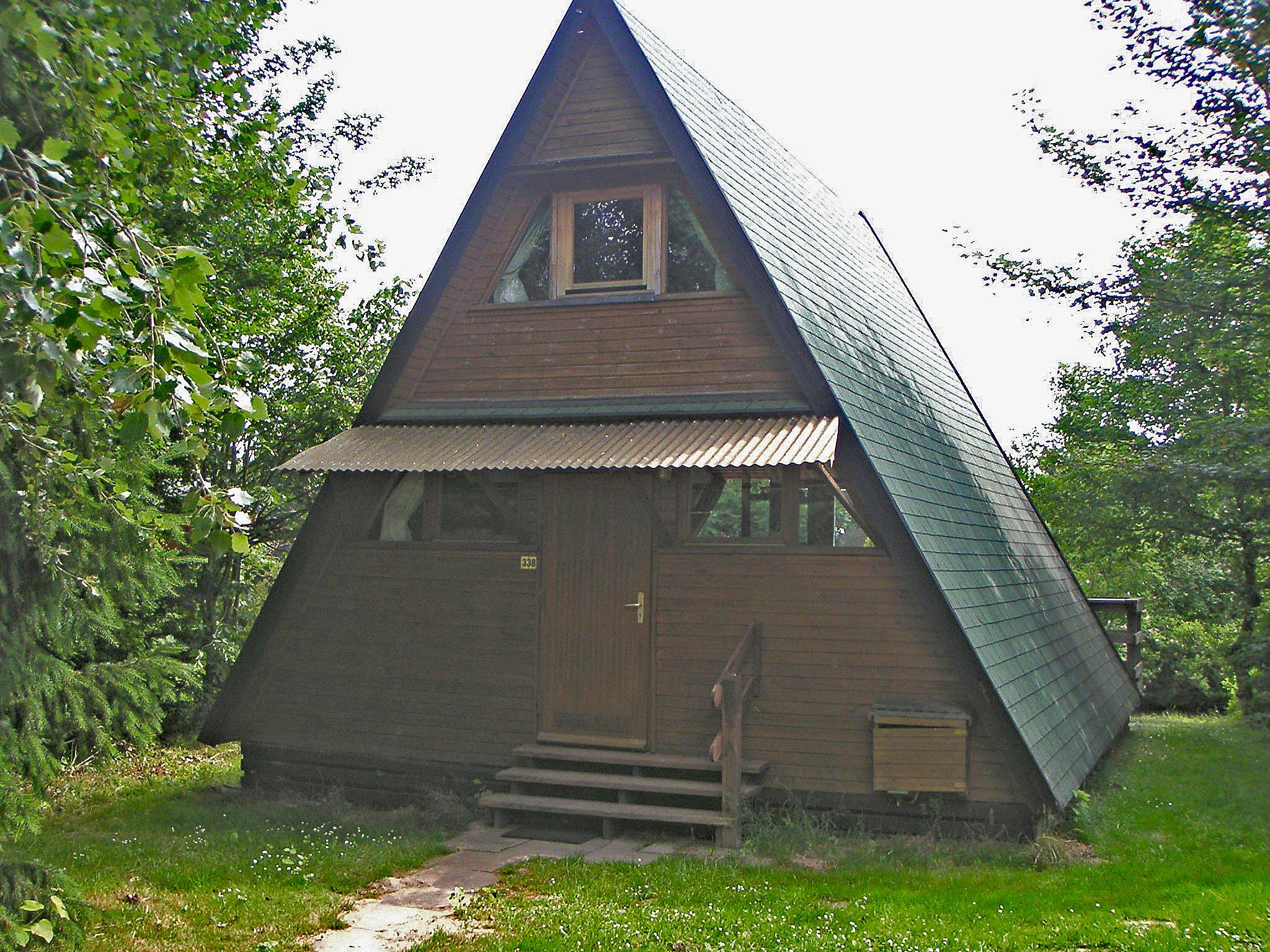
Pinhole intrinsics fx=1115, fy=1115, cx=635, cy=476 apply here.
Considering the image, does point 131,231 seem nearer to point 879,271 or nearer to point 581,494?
point 581,494

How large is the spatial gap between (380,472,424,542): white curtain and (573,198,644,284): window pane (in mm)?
2321

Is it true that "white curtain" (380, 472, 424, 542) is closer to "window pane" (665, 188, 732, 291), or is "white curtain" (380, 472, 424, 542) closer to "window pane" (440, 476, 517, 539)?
"window pane" (440, 476, 517, 539)

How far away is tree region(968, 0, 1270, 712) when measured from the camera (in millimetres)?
12133

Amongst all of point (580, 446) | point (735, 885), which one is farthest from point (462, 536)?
point (735, 885)

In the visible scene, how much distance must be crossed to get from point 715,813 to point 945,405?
642 centimetres

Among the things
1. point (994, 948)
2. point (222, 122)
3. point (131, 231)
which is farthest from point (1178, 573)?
point (131, 231)

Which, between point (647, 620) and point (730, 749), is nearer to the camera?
point (730, 749)

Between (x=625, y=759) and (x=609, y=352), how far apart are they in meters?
3.41

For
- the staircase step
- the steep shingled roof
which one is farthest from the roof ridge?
the staircase step

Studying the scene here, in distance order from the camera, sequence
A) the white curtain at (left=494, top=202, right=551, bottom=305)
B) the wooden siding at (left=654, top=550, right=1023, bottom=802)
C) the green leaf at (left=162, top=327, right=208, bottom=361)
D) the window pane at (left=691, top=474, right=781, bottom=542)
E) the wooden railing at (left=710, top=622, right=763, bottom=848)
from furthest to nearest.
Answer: the white curtain at (left=494, top=202, right=551, bottom=305) < the window pane at (left=691, top=474, right=781, bottom=542) < the wooden siding at (left=654, top=550, right=1023, bottom=802) < the wooden railing at (left=710, top=622, right=763, bottom=848) < the green leaf at (left=162, top=327, right=208, bottom=361)

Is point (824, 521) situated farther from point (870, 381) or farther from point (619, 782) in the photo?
point (619, 782)

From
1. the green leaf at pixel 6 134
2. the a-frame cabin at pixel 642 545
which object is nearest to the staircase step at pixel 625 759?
the a-frame cabin at pixel 642 545

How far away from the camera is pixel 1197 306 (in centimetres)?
1274

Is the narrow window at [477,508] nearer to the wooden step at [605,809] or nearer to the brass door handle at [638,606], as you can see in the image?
the brass door handle at [638,606]
